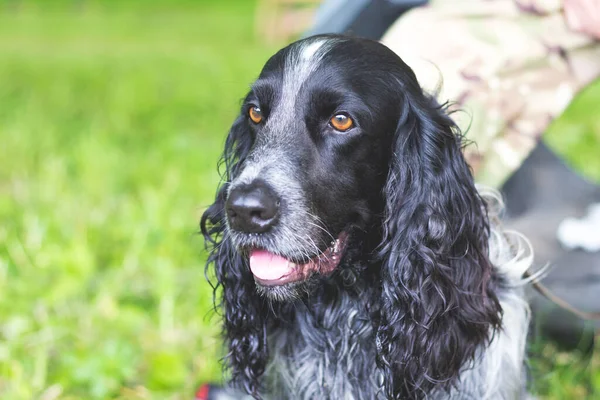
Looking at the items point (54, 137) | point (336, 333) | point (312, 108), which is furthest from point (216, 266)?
point (54, 137)

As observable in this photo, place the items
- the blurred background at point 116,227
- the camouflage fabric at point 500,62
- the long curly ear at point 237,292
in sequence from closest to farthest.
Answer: the long curly ear at point 237,292, the camouflage fabric at point 500,62, the blurred background at point 116,227

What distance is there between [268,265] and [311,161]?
382mm

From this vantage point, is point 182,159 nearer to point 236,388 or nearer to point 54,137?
point 54,137

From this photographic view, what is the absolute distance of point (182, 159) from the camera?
6.54m

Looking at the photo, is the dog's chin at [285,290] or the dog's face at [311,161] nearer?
the dog's face at [311,161]

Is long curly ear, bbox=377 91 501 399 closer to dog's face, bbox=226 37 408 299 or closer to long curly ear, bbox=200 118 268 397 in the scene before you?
dog's face, bbox=226 37 408 299

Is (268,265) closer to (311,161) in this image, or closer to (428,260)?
(311,161)

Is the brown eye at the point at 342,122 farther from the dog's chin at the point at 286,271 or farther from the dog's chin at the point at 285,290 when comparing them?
the dog's chin at the point at 285,290

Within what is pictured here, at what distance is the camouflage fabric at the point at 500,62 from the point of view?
324 cm

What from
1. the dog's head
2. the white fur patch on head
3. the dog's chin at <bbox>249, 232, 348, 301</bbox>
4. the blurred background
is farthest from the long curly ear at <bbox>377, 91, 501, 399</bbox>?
Answer: the blurred background

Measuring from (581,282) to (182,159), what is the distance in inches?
143

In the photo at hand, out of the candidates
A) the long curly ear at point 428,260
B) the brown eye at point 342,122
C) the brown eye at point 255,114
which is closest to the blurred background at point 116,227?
the brown eye at point 255,114

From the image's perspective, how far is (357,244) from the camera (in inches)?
107

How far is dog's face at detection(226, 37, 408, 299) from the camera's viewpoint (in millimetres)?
2428
